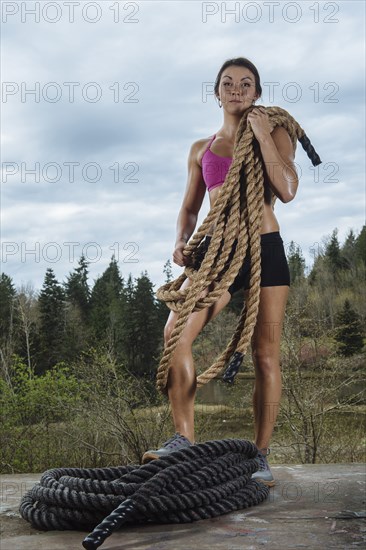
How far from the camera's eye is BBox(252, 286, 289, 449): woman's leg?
311 centimetres

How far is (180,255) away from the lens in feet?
10.4

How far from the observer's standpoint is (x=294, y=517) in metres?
2.52

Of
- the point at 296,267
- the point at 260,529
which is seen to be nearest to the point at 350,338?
the point at 296,267

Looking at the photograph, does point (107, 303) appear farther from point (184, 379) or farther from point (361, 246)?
→ point (184, 379)

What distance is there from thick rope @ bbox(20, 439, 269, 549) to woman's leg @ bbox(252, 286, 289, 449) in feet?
1.54

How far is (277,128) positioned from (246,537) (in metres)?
1.90

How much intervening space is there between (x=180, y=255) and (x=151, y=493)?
3.90ft

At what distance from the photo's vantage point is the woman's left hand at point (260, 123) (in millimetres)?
3111

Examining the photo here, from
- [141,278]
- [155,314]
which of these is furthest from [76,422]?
[141,278]

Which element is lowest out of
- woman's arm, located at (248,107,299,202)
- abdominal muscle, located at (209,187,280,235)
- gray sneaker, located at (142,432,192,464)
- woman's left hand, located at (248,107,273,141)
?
gray sneaker, located at (142,432,192,464)

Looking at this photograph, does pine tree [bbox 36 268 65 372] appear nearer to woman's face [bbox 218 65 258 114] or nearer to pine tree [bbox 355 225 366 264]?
woman's face [bbox 218 65 258 114]

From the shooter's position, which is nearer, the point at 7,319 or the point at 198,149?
the point at 198,149

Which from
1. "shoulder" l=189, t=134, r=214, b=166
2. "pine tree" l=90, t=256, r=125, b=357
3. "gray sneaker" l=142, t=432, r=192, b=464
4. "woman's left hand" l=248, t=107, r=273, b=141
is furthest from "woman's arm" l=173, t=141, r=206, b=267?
"pine tree" l=90, t=256, r=125, b=357

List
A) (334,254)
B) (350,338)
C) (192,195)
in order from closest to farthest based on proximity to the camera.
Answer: (192,195), (350,338), (334,254)
